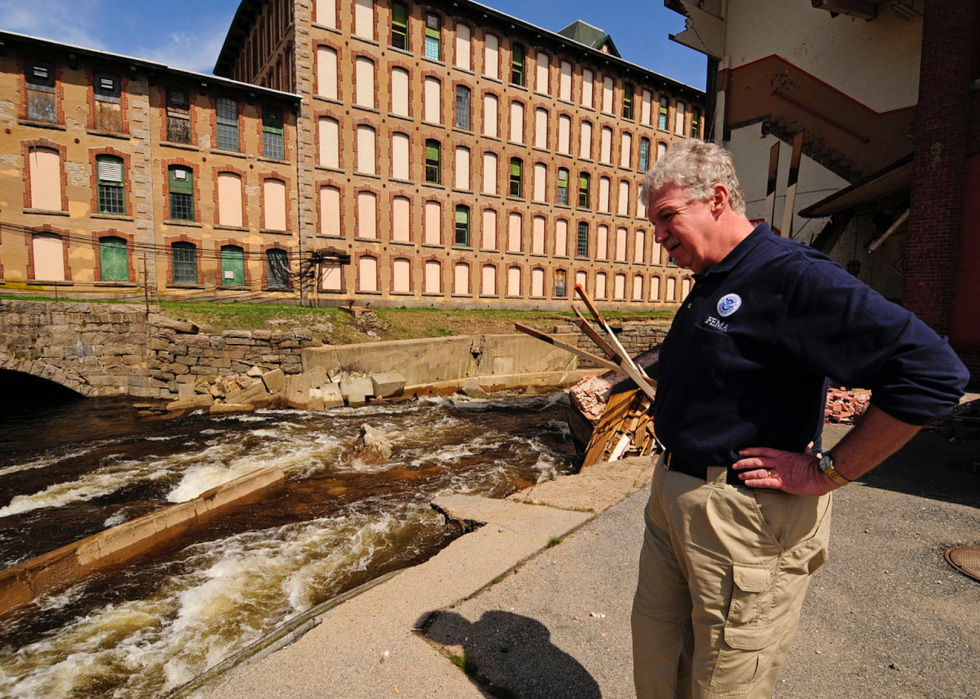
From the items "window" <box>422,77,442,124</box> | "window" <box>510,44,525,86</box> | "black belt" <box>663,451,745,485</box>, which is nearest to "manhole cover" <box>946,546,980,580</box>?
"black belt" <box>663,451,745,485</box>

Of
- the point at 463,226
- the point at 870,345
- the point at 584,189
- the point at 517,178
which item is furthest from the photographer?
the point at 584,189

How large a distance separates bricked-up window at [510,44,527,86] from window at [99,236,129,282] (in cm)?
2350

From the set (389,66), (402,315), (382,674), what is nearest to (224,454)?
(382,674)

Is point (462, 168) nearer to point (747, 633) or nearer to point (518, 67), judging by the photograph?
point (518, 67)

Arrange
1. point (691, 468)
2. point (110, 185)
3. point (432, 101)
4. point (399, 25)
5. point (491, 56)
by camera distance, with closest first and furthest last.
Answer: point (691, 468)
point (110, 185)
point (399, 25)
point (432, 101)
point (491, 56)

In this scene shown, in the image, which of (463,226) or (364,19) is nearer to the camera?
(364,19)

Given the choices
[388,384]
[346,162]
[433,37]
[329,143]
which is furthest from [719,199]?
[433,37]

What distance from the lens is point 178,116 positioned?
77.0 feet

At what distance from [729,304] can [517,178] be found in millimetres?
33384

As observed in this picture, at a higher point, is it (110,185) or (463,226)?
(110,185)

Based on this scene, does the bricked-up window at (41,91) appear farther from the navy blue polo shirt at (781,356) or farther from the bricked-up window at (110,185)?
the navy blue polo shirt at (781,356)

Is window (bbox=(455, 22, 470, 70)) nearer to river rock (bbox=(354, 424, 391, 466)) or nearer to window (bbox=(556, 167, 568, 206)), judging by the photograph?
window (bbox=(556, 167, 568, 206))

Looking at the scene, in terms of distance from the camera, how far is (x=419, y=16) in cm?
2856

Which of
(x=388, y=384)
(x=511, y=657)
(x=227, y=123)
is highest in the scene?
(x=227, y=123)
